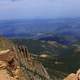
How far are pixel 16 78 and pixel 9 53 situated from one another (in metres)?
3.29

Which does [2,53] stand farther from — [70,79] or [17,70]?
[70,79]

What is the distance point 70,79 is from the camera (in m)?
49.6

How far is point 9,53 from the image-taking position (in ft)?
133

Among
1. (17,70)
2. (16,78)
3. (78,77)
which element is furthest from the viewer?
(78,77)

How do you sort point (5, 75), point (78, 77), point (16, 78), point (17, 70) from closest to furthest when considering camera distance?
point (5, 75), point (16, 78), point (17, 70), point (78, 77)

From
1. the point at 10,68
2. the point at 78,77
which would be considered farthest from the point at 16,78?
the point at 78,77

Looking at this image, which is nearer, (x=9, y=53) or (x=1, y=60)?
(x=1, y=60)

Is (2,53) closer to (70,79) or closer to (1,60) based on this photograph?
(1,60)

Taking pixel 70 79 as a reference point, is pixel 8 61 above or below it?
above

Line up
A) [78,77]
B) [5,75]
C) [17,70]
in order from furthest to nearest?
[78,77] < [17,70] < [5,75]

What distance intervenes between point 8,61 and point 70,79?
1334 centimetres

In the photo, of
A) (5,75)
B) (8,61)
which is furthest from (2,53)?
(5,75)

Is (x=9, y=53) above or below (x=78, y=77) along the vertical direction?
above

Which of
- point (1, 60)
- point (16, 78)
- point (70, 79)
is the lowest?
point (70, 79)
